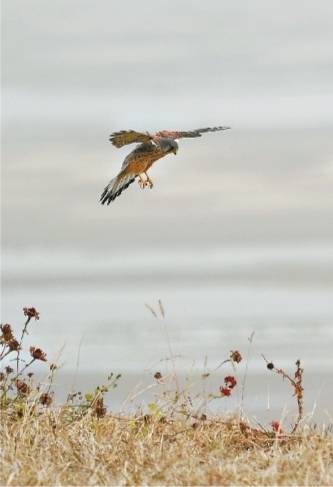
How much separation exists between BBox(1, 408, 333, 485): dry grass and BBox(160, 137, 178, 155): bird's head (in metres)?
1.66

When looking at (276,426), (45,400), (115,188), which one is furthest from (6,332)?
(276,426)

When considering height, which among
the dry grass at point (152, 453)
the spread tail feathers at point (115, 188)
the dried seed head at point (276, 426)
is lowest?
the dry grass at point (152, 453)

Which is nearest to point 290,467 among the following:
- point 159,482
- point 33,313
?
point 159,482

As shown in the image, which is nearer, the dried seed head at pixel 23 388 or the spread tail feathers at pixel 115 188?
the dried seed head at pixel 23 388

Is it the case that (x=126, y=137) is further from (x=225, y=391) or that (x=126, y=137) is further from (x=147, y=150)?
(x=225, y=391)

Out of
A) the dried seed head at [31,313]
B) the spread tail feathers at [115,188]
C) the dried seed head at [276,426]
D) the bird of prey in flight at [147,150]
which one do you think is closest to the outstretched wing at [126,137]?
the bird of prey in flight at [147,150]

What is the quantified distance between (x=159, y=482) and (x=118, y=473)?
0.30m

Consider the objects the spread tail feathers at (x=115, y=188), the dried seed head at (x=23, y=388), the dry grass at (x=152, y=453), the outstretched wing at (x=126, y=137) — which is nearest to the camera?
the dry grass at (x=152, y=453)

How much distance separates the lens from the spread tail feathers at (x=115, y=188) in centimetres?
781

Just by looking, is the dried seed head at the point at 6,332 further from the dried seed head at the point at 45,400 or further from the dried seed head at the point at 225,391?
the dried seed head at the point at 225,391

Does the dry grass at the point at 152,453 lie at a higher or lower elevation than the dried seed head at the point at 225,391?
lower

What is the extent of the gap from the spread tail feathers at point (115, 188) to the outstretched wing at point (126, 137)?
1.65 feet

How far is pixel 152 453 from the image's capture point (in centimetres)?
637

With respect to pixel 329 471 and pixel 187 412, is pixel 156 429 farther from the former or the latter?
pixel 329 471
